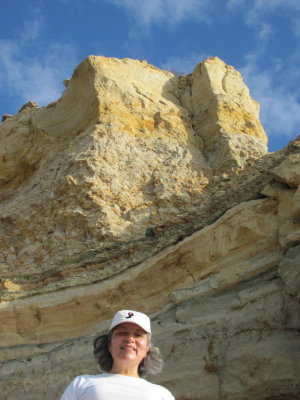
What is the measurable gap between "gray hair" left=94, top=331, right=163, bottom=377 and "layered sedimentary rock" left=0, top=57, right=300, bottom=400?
112 inches

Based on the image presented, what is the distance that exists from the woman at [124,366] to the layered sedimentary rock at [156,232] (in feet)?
9.95

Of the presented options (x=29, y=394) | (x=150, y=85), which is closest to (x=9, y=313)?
(x=29, y=394)

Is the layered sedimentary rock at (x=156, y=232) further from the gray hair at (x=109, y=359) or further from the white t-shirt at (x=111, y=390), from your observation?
the white t-shirt at (x=111, y=390)

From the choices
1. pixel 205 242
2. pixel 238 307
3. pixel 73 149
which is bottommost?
pixel 238 307

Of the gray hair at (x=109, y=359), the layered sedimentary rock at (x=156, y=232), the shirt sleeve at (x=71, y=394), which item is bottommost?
the shirt sleeve at (x=71, y=394)

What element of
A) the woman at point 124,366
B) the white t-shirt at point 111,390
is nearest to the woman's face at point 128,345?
the woman at point 124,366

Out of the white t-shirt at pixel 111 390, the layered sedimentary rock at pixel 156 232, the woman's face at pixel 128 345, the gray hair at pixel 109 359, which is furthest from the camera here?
the layered sedimentary rock at pixel 156 232

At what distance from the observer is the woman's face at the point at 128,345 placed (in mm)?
3893

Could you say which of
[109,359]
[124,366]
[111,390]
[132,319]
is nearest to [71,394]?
[111,390]

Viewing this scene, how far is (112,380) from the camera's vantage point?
3.63 meters

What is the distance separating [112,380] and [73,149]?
30.5 ft

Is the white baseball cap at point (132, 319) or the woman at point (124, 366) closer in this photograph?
the woman at point (124, 366)

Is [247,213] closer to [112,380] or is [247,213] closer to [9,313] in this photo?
[9,313]

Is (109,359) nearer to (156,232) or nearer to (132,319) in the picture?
(132,319)
